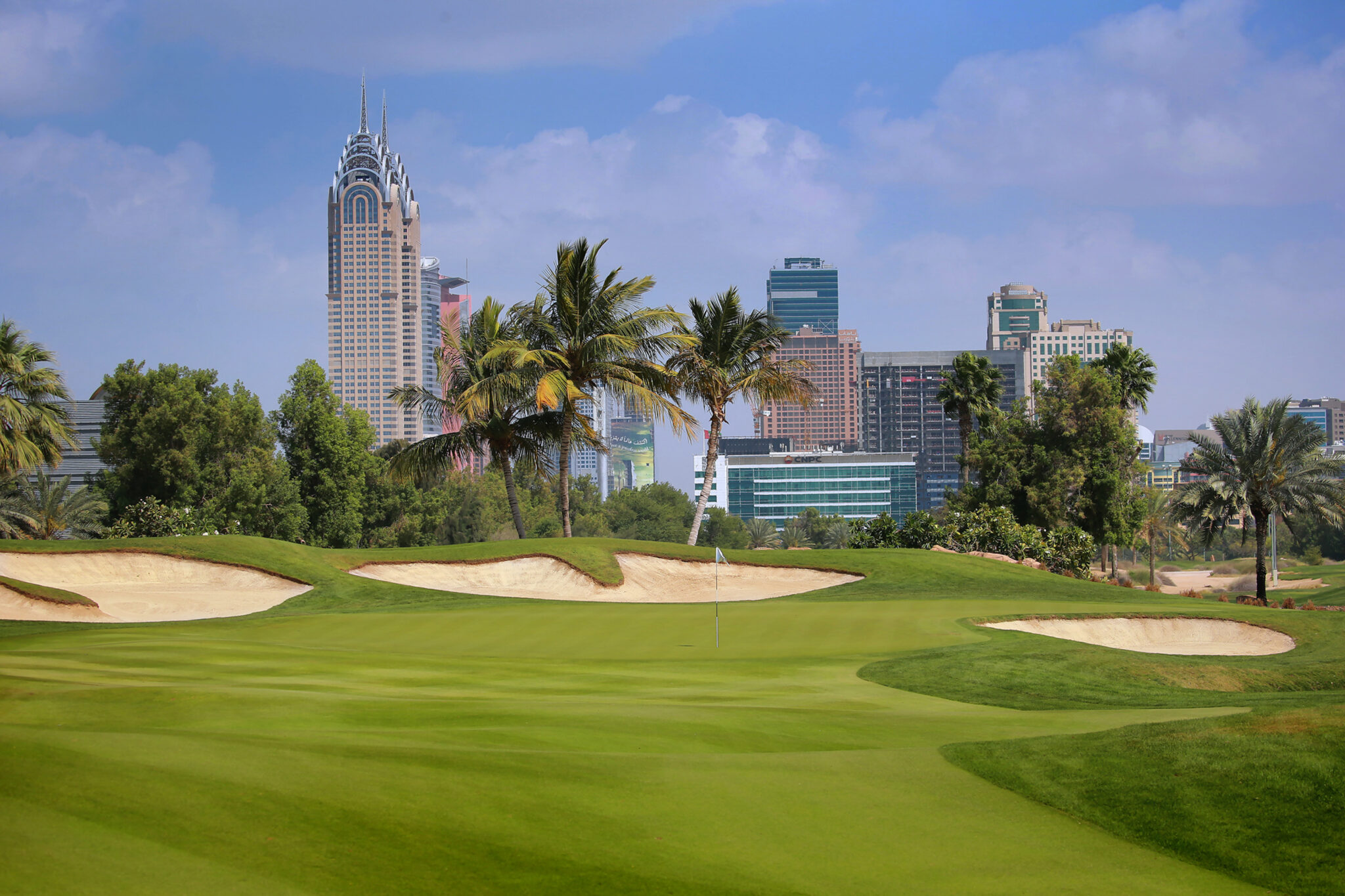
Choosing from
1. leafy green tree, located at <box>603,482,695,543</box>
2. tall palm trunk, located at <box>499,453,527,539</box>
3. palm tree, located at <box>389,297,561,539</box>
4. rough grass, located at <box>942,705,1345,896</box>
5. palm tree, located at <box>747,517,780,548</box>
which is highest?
palm tree, located at <box>389,297,561,539</box>

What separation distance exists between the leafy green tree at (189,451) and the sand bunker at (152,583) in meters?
24.8

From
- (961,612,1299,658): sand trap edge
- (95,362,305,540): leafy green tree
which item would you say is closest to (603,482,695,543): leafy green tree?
(95,362,305,540): leafy green tree

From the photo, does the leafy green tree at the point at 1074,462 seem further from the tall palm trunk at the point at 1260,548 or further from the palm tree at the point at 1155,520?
the palm tree at the point at 1155,520

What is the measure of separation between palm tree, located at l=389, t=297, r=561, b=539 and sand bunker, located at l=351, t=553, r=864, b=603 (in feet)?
15.2

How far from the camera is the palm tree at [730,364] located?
37.3 metres

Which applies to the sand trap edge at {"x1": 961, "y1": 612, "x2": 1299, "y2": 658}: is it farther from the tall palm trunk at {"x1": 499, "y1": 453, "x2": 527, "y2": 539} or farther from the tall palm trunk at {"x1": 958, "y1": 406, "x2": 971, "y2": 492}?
the tall palm trunk at {"x1": 958, "y1": 406, "x2": 971, "y2": 492}

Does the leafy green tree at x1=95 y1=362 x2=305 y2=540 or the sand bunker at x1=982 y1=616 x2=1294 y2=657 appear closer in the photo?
the sand bunker at x1=982 y1=616 x2=1294 y2=657

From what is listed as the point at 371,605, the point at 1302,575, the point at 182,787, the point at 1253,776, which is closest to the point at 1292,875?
the point at 1253,776

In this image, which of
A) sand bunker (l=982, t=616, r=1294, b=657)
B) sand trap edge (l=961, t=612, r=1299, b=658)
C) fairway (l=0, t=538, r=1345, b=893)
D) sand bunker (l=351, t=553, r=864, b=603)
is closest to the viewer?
fairway (l=0, t=538, r=1345, b=893)

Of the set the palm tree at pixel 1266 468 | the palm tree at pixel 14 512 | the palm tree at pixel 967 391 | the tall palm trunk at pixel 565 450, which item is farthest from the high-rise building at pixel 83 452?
the palm tree at pixel 1266 468

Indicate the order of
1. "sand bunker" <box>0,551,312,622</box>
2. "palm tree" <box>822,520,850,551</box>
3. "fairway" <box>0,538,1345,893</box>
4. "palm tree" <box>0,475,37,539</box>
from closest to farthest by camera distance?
"fairway" <box>0,538,1345,893</box>, "sand bunker" <box>0,551,312,622</box>, "palm tree" <box>0,475,37,539</box>, "palm tree" <box>822,520,850,551</box>

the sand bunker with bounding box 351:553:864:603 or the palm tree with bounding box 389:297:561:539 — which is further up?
the palm tree with bounding box 389:297:561:539

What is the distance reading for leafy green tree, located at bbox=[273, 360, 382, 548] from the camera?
58.4 meters

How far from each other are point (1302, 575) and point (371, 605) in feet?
297
